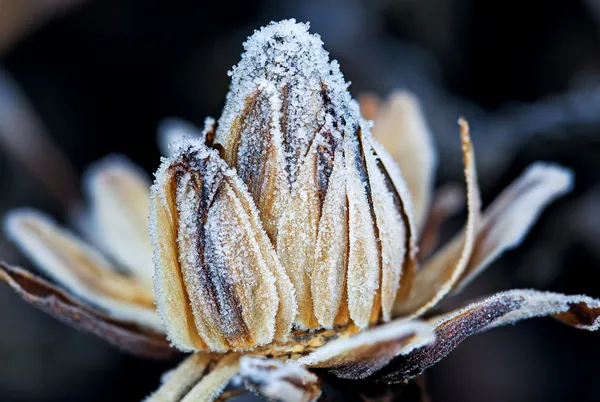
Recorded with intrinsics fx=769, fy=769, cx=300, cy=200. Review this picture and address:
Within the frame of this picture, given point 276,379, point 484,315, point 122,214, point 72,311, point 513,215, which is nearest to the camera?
point 276,379

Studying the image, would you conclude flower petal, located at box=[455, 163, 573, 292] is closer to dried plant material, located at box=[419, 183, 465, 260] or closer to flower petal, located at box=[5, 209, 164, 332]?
dried plant material, located at box=[419, 183, 465, 260]

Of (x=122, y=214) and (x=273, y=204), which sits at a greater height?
(x=122, y=214)

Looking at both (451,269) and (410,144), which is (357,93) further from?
(451,269)

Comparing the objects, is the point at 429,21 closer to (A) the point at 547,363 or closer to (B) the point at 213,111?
(B) the point at 213,111

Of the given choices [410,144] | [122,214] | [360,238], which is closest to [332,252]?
[360,238]

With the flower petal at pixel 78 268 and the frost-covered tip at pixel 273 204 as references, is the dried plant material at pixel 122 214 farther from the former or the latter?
the frost-covered tip at pixel 273 204

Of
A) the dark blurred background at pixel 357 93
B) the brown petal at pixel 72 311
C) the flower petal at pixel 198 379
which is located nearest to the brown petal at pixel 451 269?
the flower petal at pixel 198 379

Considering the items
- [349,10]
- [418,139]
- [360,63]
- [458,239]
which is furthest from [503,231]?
[349,10]
